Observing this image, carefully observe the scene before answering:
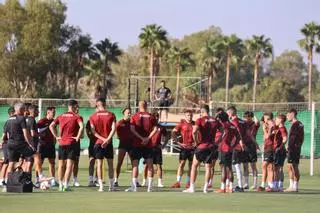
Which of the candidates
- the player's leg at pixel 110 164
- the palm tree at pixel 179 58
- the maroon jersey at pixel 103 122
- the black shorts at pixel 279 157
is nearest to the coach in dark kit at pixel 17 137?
the maroon jersey at pixel 103 122

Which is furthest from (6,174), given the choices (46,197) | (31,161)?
(46,197)

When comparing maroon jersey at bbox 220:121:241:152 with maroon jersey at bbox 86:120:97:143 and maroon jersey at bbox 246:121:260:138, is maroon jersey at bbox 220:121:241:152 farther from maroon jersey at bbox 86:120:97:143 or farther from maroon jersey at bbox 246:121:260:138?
maroon jersey at bbox 86:120:97:143

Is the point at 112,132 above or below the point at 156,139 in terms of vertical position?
above

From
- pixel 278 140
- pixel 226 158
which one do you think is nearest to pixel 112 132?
pixel 226 158

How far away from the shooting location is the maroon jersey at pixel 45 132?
23609 millimetres

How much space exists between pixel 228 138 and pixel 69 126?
12.1 feet

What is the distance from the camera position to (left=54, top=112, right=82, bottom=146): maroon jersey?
70.6 ft

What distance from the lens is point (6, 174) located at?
21.8m

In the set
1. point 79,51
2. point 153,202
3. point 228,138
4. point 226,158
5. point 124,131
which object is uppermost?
point 79,51

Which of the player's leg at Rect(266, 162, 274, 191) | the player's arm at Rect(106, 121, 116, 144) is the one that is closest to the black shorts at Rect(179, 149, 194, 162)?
the player's leg at Rect(266, 162, 274, 191)

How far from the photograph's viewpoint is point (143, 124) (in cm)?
2202

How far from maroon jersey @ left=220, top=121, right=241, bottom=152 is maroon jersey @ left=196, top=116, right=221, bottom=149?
0.56 metres

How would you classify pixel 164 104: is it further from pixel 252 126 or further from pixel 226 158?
pixel 226 158

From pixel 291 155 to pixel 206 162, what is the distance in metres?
3.02
